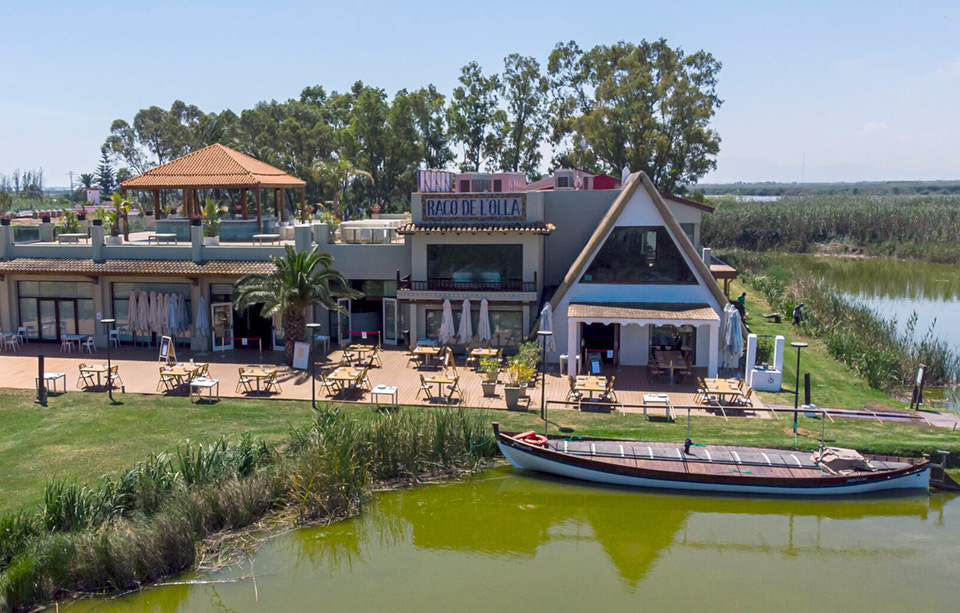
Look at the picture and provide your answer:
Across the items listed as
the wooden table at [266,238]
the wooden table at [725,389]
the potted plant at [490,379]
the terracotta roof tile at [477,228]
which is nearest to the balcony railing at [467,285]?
the terracotta roof tile at [477,228]

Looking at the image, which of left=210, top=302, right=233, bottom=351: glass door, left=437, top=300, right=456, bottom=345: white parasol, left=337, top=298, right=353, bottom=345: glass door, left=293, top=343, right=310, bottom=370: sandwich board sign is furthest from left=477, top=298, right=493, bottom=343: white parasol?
left=210, top=302, right=233, bottom=351: glass door

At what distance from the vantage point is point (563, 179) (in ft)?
102

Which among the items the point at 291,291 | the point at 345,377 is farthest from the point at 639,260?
the point at 291,291

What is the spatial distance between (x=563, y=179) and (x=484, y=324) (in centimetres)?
804

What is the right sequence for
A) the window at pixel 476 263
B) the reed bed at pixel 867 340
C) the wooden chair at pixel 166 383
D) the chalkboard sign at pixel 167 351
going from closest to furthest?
the wooden chair at pixel 166 383 < the reed bed at pixel 867 340 < the chalkboard sign at pixel 167 351 < the window at pixel 476 263

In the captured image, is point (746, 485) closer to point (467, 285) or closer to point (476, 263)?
point (467, 285)

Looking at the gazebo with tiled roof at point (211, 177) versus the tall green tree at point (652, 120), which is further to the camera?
the tall green tree at point (652, 120)

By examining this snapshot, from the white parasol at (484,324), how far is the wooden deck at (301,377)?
114 centimetres

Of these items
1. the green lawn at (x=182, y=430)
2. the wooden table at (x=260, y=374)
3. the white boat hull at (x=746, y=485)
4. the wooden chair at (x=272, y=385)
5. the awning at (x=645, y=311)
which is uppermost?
the awning at (x=645, y=311)

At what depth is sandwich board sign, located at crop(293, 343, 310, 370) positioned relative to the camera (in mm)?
24734

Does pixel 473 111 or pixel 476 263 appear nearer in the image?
pixel 476 263

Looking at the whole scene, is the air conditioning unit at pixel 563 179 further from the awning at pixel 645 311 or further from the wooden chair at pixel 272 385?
the wooden chair at pixel 272 385

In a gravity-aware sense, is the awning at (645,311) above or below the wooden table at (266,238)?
below

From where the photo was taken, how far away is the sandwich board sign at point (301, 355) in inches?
974
